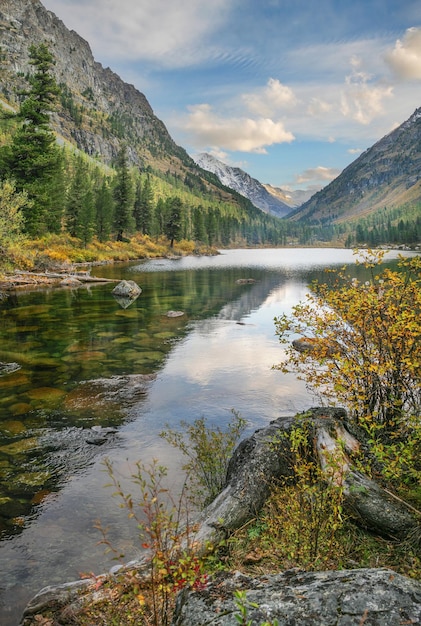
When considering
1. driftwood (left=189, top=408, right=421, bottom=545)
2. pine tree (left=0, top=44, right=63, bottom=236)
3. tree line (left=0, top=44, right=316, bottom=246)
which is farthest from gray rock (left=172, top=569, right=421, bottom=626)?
pine tree (left=0, top=44, right=63, bottom=236)

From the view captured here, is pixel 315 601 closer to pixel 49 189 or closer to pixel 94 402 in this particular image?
pixel 94 402

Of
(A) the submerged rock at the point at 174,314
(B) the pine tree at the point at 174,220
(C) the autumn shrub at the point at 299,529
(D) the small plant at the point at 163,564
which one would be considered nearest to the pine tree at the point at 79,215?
(B) the pine tree at the point at 174,220

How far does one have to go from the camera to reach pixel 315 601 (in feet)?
11.0

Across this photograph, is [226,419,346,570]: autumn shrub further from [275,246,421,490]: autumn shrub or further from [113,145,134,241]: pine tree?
[113,145,134,241]: pine tree

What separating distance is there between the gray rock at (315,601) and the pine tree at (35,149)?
54274mm

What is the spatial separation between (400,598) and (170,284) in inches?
2054

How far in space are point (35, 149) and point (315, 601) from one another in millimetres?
59543

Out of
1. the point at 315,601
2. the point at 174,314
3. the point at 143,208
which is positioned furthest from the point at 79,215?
the point at 315,601

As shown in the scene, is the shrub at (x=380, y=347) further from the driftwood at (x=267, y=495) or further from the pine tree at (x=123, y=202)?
the pine tree at (x=123, y=202)

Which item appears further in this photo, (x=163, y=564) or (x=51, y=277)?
(x=51, y=277)

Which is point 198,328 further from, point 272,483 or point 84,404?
point 272,483

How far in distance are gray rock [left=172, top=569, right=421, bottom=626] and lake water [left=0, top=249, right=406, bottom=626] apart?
16.2 feet

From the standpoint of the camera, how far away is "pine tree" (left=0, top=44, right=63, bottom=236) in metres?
50.9

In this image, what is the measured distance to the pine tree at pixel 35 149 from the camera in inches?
2005
